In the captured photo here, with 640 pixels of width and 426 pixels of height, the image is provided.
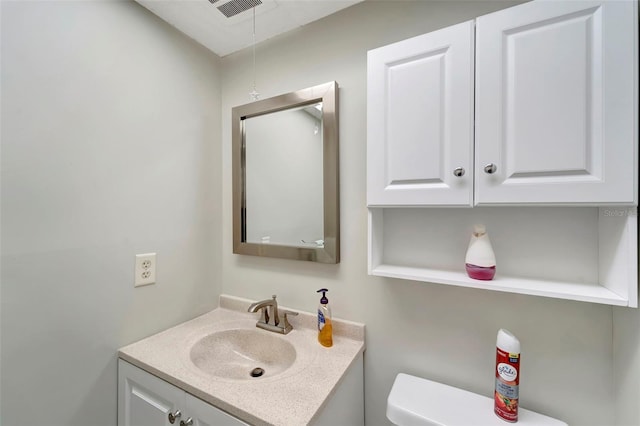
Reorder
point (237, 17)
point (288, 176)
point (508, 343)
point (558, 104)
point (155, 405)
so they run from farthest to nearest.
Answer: point (288, 176) → point (237, 17) → point (155, 405) → point (508, 343) → point (558, 104)

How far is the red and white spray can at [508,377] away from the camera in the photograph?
2.42 feet

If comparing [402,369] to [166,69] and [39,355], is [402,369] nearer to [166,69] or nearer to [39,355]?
[39,355]

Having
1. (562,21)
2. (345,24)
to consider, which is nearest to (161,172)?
(345,24)

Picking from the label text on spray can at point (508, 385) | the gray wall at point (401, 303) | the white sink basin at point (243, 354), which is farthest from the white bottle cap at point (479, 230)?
the white sink basin at point (243, 354)

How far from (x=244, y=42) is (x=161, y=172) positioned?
0.78 metres

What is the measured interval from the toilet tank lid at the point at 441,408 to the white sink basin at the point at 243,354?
426 mm

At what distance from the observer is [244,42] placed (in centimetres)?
130

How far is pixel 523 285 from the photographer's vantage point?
740mm

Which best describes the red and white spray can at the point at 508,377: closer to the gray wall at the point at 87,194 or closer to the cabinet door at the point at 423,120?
the cabinet door at the point at 423,120

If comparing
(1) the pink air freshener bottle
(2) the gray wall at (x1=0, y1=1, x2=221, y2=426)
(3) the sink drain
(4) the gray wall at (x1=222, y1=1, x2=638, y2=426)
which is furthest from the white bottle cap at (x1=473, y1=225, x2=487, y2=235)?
(2) the gray wall at (x1=0, y1=1, x2=221, y2=426)

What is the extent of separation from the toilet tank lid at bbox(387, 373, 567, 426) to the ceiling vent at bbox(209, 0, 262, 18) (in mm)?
1593

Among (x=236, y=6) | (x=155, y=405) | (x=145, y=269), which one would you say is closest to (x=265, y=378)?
(x=155, y=405)

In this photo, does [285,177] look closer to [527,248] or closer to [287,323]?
[287,323]

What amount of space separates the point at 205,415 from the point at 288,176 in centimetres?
95
